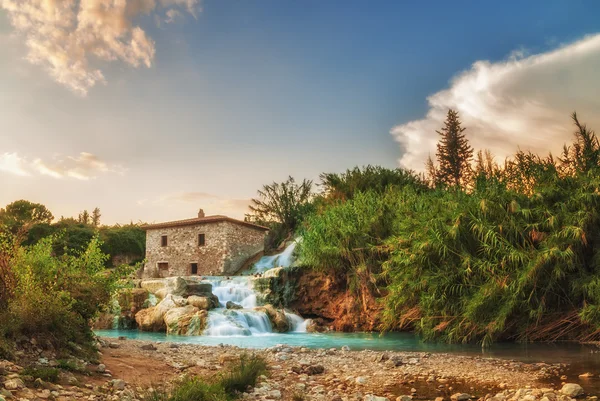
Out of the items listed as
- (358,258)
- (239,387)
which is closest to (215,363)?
(239,387)

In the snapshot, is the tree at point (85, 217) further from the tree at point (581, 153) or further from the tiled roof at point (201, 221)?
the tree at point (581, 153)

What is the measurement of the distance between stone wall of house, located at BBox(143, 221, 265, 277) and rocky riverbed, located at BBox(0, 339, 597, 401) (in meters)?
22.3

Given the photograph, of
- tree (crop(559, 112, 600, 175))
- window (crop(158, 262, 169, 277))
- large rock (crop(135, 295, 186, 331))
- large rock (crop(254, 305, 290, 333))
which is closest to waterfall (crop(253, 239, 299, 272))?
window (crop(158, 262, 169, 277))

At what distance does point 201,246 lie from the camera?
3266 cm

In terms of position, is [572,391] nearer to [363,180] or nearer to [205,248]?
[363,180]

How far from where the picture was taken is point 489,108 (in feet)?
50.5

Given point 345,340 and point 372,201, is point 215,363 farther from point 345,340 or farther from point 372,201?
point 372,201

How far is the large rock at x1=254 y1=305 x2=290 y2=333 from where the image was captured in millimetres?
17406

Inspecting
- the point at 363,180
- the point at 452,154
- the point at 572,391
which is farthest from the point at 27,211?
the point at 572,391

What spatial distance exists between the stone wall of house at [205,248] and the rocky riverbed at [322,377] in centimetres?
2226

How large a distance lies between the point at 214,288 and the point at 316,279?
5492 mm

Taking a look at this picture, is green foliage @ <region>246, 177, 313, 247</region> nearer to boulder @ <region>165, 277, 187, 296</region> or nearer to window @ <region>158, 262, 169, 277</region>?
window @ <region>158, 262, 169, 277</region>

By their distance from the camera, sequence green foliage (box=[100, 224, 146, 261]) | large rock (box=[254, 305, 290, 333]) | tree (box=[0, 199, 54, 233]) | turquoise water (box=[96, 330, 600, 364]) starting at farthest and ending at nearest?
tree (box=[0, 199, 54, 233]) → green foliage (box=[100, 224, 146, 261]) → large rock (box=[254, 305, 290, 333]) → turquoise water (box=[96, 330, 600, 364])

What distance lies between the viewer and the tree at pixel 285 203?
40.1 meters
